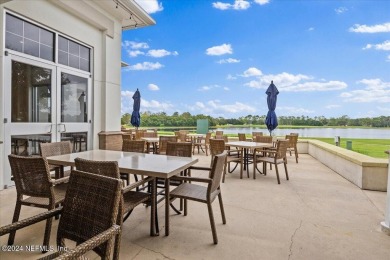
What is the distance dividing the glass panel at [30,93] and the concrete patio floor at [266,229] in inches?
54.2

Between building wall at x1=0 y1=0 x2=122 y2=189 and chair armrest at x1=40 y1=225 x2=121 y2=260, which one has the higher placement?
building wall at x1=0 y1=0 x2=122 y2=189

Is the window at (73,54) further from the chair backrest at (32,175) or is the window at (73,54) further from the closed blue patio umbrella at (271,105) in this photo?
the closed blue patio umbrella at (271,105)

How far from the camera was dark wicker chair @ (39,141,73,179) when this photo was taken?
2777 mm

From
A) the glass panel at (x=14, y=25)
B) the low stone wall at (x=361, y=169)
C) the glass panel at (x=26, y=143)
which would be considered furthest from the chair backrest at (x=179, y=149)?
the glass panel at (x=14, y=25)

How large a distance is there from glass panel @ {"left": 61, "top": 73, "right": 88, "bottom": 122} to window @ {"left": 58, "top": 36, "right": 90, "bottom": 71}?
30 centimetres

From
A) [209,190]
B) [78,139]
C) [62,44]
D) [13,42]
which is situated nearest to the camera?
[209,190]

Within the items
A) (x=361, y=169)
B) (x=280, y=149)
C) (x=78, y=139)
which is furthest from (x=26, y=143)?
(x=361, y=169)

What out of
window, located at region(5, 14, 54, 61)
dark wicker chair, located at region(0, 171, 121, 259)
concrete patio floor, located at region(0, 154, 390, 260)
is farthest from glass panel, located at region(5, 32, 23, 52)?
dark wicker chair, located at region(0, 171, 121, 259)

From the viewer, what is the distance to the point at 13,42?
3.84 metres

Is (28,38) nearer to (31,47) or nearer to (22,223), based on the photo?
(31,47)

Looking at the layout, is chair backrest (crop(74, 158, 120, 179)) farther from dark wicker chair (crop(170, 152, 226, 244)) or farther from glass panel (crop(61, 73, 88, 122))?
glass panel (crop(61, 73, 88, 122))

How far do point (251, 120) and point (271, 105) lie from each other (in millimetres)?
3836

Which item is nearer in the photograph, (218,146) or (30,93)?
(30,93)

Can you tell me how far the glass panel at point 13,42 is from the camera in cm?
375
